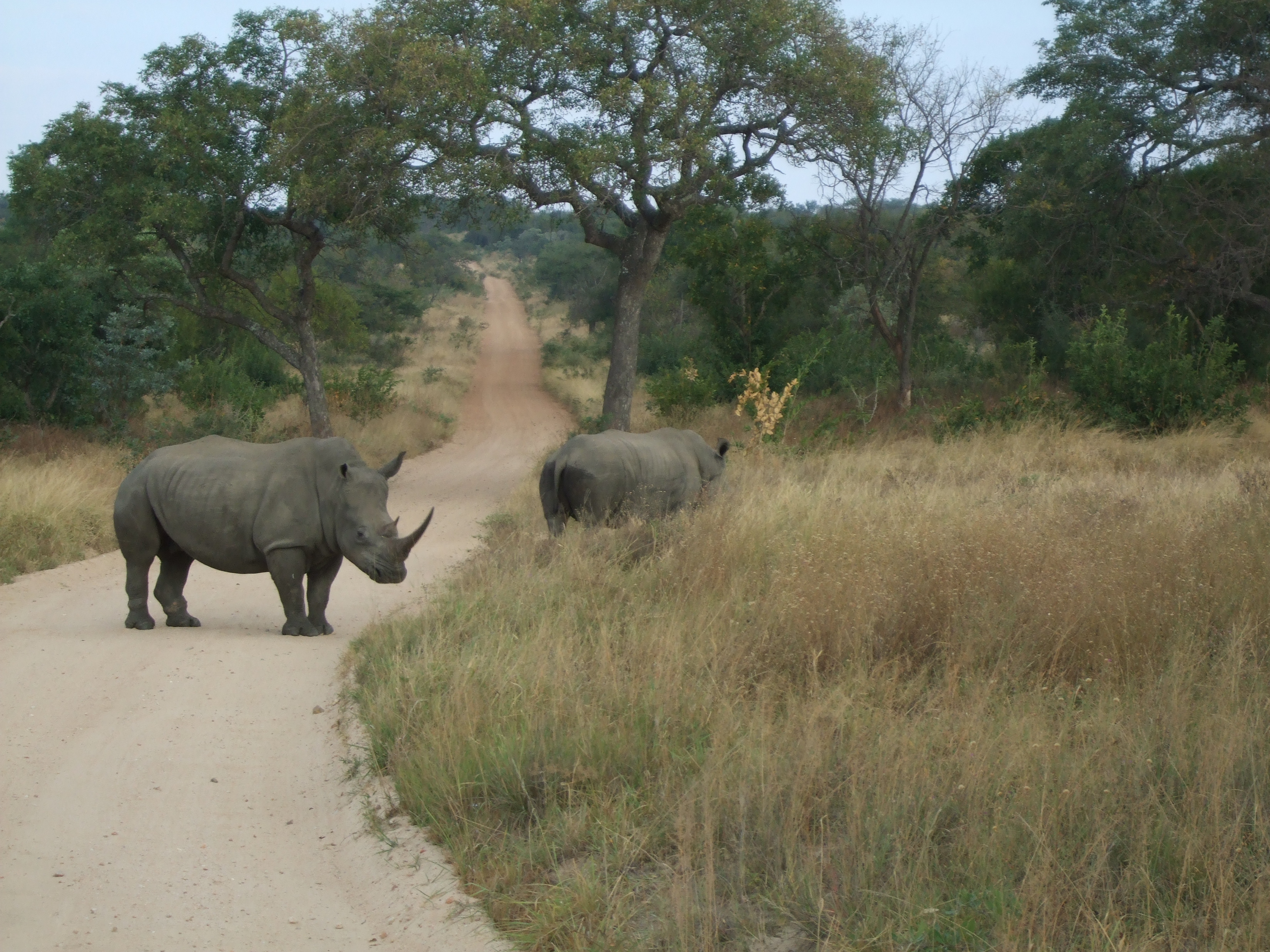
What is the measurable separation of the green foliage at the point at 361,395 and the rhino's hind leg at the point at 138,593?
15741 mm

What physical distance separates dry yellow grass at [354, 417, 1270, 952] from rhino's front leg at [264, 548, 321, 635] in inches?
42.0

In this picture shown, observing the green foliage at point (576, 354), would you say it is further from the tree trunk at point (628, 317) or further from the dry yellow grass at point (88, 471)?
the tree trunk at point (628, 317)

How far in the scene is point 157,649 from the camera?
8.34 m

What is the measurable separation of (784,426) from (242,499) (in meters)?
11.0

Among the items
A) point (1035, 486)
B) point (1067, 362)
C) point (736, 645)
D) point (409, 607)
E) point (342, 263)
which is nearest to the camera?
point (736, 645)

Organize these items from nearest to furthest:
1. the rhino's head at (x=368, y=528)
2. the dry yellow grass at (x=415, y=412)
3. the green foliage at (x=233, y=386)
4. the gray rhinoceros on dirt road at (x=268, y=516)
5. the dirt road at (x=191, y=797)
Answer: the dirt road at (x=191, y=797) → the rhino's head at (x=368, y=528) → the gray rhinoceros on dirt road at (x=268, y=516) → the green foliage at (x=233, y=386) → the dry yellow grass at (x=415, y=412)

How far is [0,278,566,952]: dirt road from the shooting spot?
14.8 feet

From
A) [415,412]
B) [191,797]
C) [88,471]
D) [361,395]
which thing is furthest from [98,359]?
[191,797]

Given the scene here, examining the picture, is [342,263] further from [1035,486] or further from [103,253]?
[1035,486]

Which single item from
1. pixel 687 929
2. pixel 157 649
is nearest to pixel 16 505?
pixel 157 649

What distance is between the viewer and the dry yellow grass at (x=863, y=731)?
4008mm

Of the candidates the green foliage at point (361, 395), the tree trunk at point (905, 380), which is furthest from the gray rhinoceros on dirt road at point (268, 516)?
the green foliage at point (361, 395)

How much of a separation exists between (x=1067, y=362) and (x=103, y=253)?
1557 centimetres

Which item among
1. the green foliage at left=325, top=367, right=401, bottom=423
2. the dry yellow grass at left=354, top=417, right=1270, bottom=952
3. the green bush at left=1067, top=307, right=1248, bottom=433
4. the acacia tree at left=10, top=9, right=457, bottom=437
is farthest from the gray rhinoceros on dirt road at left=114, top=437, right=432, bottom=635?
the green foliage at left=325, top=367, right=401, bottom=423
